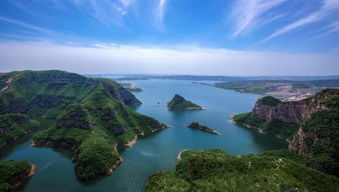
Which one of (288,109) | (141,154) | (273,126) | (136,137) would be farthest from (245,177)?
(288,109)

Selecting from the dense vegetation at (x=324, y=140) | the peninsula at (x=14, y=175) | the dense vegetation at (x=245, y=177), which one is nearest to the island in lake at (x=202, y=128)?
the dense vegetation at (x=324, y=140)

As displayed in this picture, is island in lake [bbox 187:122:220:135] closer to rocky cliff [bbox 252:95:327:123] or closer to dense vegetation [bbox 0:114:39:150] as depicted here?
rocky cliff [bbox 252:95:327:123]

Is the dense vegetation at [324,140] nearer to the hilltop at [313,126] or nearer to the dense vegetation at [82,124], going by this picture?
the hilltop at [313,126]

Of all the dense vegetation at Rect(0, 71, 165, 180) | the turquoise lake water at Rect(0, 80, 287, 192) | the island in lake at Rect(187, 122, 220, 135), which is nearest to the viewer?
the turquoise lake water at Rect(0, 80, 287, 192)

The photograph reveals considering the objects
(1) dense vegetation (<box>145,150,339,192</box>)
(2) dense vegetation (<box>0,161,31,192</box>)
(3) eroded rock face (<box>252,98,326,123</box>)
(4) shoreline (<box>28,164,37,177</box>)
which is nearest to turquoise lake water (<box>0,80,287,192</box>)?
(4) shoreline (<box>28,164,37,177</box>)

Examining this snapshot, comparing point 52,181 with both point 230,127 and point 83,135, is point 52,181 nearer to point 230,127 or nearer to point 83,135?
point 83,135
